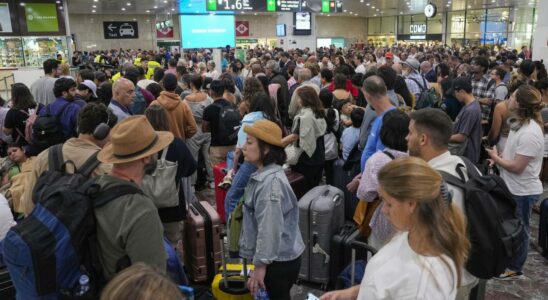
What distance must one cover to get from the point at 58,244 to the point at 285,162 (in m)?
1.95

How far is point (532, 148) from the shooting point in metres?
3.77

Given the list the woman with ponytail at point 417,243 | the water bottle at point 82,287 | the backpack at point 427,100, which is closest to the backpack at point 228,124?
the backpack at point 427,100

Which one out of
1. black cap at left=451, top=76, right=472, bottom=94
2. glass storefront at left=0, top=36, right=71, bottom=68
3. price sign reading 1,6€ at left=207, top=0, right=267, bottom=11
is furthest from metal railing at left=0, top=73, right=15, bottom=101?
black cap at left=451, top=76, right=472, bottom=94

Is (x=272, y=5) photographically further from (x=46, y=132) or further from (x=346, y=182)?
(x=46, y=132)

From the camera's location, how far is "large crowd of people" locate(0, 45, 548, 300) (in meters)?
1.65

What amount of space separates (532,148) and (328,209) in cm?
178

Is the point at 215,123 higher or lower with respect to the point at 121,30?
lower

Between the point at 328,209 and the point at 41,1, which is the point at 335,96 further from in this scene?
the point at 41,1

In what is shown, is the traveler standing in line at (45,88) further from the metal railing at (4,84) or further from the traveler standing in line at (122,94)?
the metal railing at (4,84)

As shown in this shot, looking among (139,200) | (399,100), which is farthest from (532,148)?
(139,200)

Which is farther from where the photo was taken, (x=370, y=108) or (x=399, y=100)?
(x=399, y=100)

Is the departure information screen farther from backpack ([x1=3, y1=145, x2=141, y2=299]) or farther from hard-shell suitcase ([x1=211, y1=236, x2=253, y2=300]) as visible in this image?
backpack ([x1=3, y1=145, x2=141, y2=299])

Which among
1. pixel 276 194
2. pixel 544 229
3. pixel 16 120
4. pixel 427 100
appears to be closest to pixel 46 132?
pixel 16 120

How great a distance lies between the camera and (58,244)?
Result: 1835mm
